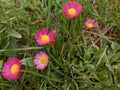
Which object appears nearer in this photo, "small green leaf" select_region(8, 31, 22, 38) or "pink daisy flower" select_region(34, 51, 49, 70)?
"pink daisy flower" select_region(34, 51, 49, 70)

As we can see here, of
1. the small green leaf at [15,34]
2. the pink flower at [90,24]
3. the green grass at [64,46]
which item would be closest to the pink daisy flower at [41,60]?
the green grass at [64,46]

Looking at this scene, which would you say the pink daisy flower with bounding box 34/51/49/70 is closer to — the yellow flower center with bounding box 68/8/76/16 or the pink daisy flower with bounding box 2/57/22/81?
the pink daisy flower with bounding box 2/57/22/81

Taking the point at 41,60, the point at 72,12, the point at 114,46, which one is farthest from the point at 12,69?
the point at 114,46

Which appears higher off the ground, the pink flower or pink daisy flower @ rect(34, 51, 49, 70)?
the pink flower

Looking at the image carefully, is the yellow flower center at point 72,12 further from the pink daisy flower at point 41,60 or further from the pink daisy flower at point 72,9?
the pink daisy flower at point 41,60

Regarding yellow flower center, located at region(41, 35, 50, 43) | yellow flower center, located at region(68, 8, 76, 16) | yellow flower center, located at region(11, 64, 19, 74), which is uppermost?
yellow flower center, located at region(68, 8, 76, 16)

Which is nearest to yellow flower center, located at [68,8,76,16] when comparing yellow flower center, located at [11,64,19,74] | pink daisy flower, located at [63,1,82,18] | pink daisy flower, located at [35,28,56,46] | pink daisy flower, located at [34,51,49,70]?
pink daisy flower, located at [63,1,82,18]

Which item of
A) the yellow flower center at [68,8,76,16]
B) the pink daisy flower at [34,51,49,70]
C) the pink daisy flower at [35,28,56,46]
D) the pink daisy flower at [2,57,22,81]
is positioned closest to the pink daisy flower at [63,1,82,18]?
the yellow flower center at [68,8,76,16]
